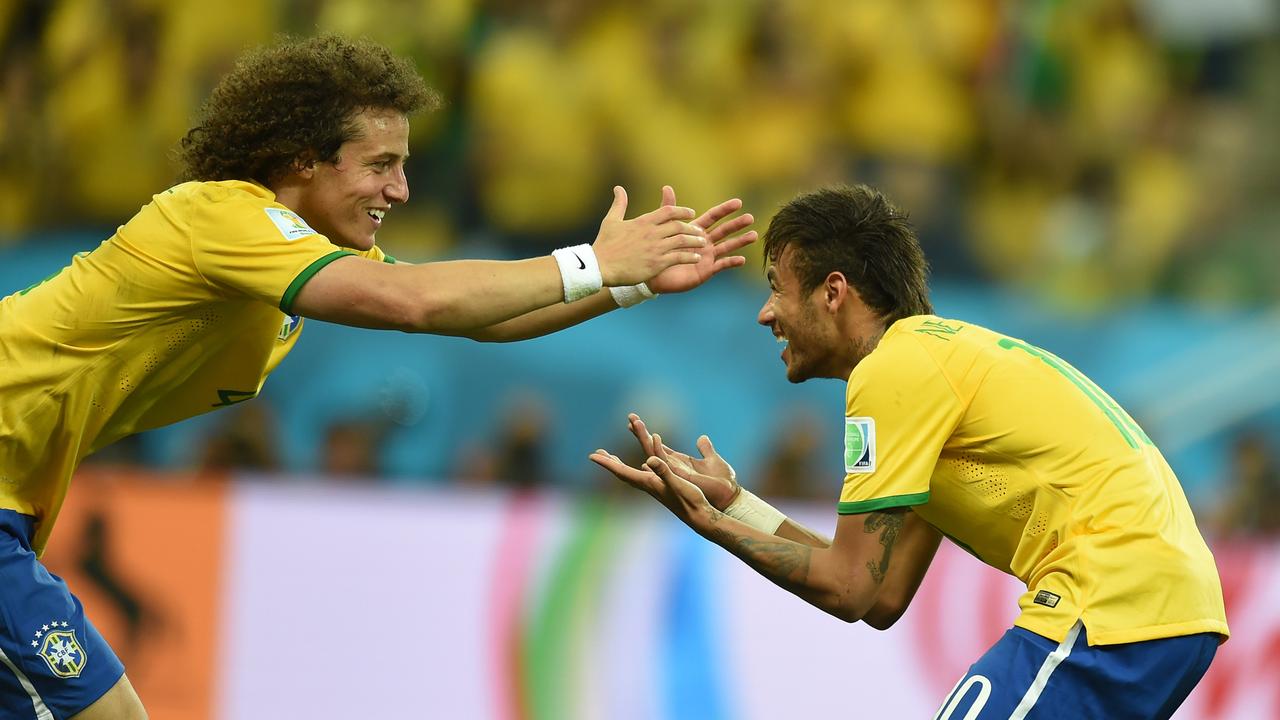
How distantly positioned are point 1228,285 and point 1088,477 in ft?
20.6

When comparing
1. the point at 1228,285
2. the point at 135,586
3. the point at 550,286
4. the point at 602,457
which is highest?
the point at 1228,285

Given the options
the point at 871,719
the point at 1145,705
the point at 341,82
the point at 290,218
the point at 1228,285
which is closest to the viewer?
the point at 1145,705

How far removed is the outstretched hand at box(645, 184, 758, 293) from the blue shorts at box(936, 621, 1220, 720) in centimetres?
128

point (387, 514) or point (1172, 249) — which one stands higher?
point (1172, 249)

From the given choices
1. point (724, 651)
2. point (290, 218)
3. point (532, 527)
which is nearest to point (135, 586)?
point (532, 527)

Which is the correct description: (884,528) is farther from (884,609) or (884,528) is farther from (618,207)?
(618,207)

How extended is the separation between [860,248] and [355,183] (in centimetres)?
148

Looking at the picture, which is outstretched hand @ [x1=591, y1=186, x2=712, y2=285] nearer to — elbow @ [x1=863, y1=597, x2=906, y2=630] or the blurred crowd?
elbow @ [x1=863, y1=597, x2=906, y2=630]

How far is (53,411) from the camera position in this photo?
4.17m

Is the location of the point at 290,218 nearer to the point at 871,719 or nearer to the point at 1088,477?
the point at 1088,477

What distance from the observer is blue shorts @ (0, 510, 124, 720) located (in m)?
4.07

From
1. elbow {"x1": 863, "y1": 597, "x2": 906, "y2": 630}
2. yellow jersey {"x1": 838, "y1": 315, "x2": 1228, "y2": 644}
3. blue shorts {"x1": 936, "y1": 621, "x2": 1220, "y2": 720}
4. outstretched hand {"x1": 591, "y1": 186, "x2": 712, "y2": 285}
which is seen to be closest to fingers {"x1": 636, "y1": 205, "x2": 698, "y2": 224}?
outstretched hand {"x1": 591, "y1": 186, "x2": 712, "y2": 285}

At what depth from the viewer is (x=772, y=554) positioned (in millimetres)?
4133

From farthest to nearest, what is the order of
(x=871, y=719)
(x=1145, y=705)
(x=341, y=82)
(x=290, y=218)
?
1. (x=871, y=719)
2. (x=341, y=82)
3. (x=290, y=218)
4. (x=1145, y=705)
